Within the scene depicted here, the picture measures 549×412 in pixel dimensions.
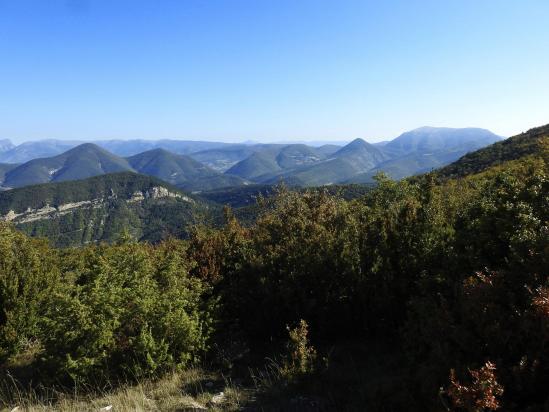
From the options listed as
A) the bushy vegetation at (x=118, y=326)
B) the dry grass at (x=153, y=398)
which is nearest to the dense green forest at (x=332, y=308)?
the bushy vegetation at (x=118, y=326)

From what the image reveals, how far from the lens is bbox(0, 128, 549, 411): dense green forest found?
3455mm

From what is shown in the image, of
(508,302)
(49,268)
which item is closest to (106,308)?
(49,268)

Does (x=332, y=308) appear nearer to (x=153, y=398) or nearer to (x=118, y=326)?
(x=153, y=398)

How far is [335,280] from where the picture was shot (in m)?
6.52

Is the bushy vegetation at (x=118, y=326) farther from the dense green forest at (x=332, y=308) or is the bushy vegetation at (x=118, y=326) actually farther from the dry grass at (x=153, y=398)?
the dry grass at (x=153, y=398)

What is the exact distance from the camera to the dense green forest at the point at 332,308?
3455 mm

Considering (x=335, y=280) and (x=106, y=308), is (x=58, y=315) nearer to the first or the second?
(x=106, y=308)

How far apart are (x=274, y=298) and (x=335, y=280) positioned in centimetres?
100

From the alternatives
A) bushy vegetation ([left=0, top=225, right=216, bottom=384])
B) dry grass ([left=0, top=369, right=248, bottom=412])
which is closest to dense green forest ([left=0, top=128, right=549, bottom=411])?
bushy vegetation ([left=0, top=225, right=216, bottom=384])

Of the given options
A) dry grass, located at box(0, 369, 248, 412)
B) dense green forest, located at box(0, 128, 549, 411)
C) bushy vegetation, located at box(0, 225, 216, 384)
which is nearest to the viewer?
dense green forest, located at box(0, 128, 549, 411)

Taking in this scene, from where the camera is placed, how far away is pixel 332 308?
6422 millimetres

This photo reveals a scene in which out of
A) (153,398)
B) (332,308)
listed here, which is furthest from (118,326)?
(332,308)

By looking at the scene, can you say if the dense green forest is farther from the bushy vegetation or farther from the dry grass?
the dry grass

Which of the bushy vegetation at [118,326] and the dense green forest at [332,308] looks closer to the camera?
the dense green forest at [332,308]
